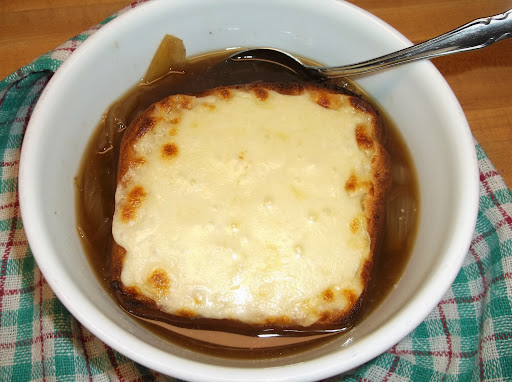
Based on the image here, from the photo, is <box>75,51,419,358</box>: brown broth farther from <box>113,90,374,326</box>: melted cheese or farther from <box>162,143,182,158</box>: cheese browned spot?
<box>162,143,182,158</box>: cheese browned spot

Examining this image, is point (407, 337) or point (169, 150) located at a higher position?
point (169, 150)

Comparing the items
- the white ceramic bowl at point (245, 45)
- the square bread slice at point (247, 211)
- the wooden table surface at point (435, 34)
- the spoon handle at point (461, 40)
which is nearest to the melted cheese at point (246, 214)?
the square bread slice at point (247, 211)

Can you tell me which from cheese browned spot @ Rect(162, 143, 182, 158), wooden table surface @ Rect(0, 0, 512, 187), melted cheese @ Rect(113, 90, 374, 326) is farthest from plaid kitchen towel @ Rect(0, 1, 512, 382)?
cheese browned spot @ Rect(162, 143, 182, 158)

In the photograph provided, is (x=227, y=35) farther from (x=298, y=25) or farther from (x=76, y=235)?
(x=76, y=235)

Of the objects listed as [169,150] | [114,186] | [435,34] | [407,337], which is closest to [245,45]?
[169,150]

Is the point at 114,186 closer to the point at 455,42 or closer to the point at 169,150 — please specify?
the point at 169,150

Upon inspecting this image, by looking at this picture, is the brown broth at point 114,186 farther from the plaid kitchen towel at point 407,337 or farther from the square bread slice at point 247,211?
the plaid kitchen towel at point 407,337
